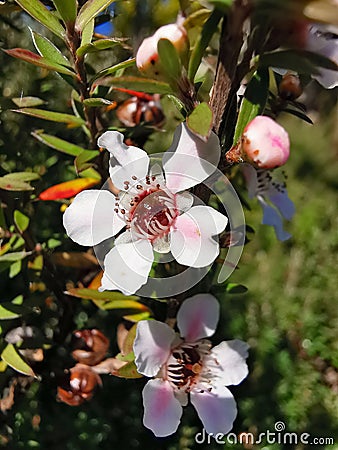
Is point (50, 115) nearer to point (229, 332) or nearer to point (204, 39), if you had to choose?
point (204, 39)

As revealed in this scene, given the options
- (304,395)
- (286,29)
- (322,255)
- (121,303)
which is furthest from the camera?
(322,255)

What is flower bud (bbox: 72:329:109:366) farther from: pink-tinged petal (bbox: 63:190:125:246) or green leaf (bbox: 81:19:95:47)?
green leaf (bbox: 81:19:95:47)

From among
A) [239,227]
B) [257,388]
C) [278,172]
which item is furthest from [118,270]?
[257,388]

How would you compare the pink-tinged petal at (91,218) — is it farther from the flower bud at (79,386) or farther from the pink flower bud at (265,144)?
the flower bud at (79,386)

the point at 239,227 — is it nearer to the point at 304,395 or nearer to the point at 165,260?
the point at 165,260
